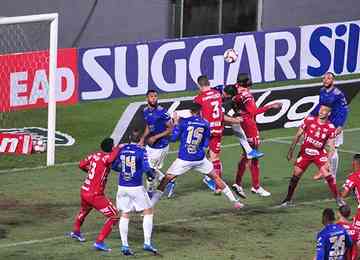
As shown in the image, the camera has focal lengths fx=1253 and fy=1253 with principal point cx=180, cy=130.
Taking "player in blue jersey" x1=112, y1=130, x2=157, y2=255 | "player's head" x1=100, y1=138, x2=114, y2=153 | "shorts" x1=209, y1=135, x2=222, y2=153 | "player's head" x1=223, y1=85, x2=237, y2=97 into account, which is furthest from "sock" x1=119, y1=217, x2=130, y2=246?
"player's head" x1=223, y1=85, x2=237, y2=97

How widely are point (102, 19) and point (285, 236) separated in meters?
16.3

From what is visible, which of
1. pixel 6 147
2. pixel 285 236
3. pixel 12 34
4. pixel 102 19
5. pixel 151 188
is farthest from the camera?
pixel 102 19

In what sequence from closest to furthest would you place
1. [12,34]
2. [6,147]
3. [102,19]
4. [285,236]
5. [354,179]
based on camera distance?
[354,179] < [285,236] < [6,147] < [12,34] < [102,19]

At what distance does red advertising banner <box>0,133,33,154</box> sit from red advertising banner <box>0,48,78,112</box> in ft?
2.14

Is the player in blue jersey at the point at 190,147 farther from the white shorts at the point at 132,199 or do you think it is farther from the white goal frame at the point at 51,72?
the white goal frame at the point at 51,72

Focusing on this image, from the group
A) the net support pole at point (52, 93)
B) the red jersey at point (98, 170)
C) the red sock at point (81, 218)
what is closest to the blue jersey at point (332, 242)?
the red jersey at point (98, 170)

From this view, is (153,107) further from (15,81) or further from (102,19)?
(102,19)

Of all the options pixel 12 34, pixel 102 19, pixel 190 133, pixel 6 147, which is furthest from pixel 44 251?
pixel 102 19

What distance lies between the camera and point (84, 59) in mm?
27000

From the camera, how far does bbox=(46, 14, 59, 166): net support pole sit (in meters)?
25.5

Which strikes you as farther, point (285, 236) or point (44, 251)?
point (285, 236)

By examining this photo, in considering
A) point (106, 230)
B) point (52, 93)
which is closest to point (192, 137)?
point (106, 230)

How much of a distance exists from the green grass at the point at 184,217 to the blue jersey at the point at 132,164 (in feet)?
3.70

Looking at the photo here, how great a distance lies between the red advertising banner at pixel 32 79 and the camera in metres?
26.4
